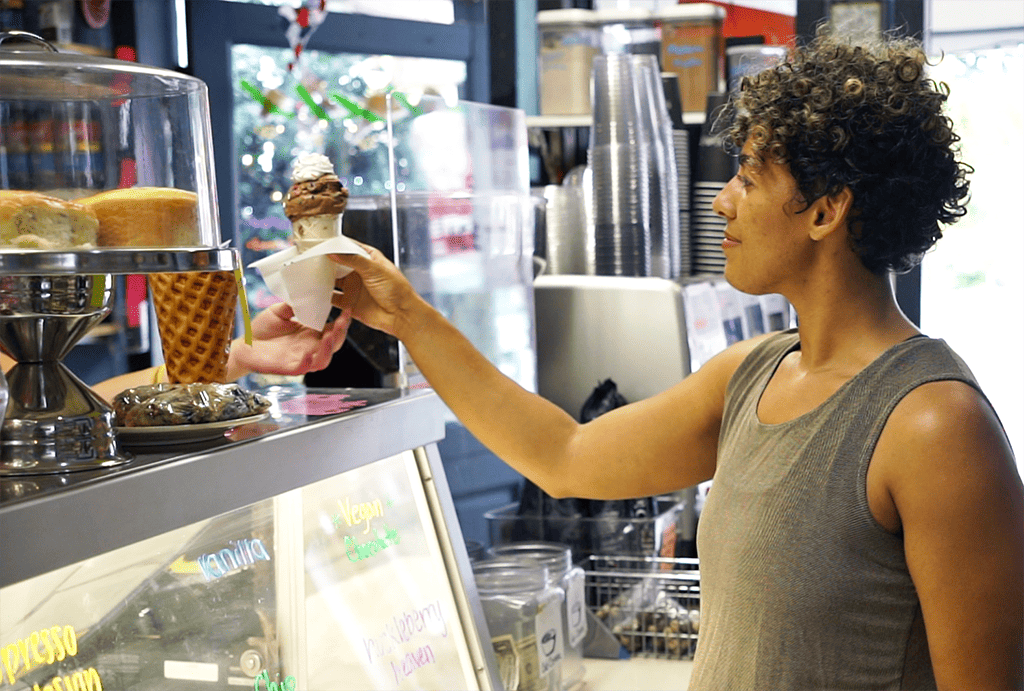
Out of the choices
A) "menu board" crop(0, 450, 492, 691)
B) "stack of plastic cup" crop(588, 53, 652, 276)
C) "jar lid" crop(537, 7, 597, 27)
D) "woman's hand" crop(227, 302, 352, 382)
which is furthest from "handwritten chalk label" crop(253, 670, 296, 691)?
"jar lid" crop(537, 7, 597, 27)

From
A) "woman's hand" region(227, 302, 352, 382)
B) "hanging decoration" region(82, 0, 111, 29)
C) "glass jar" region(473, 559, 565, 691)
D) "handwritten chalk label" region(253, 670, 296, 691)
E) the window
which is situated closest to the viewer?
"handwritten chalk label" region(253, 670, 296, 691)

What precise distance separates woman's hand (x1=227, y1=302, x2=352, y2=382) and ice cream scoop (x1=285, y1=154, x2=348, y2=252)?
0.18m

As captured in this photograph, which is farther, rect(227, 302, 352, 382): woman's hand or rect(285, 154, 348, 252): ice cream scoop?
rect(227, 302, 352, 382): woman's hand

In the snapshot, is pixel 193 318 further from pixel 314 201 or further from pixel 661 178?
pixel 661 178

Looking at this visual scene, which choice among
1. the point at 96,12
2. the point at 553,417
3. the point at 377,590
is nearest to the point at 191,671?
the point at 377,590

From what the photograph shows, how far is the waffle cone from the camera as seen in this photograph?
144 cm

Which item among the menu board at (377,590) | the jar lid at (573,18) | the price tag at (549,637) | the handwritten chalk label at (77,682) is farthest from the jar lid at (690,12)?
the handwritten chalk label at (77,682)

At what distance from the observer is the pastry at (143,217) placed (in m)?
1.18

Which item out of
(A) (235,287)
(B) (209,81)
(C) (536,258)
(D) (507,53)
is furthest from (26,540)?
(B) (209,81)

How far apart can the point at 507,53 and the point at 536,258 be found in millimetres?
985

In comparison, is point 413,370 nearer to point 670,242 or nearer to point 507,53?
point 670,242

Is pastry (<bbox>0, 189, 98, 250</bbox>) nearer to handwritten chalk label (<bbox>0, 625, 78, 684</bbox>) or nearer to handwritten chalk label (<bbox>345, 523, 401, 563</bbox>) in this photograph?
handwritten chalk label (<bbox>0, 625, 78, 684</bbox>)

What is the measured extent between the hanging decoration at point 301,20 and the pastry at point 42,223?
3.31m

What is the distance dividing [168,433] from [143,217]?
26cm
